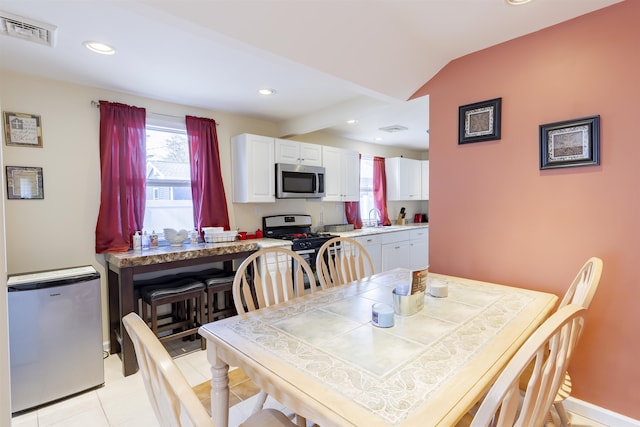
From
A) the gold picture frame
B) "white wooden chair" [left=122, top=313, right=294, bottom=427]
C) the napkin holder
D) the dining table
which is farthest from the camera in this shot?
the gold picture frame

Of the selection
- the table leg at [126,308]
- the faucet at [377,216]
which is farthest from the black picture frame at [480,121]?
the faucet at [377,216]

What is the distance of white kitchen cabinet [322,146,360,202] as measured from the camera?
436 cm

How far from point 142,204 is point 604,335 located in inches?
143

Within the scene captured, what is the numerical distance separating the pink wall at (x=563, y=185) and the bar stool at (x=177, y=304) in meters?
2.23

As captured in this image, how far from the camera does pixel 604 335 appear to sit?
6.14 ft

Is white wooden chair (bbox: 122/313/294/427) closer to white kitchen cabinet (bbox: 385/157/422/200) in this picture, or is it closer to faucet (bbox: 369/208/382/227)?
faucet (bbox: 369/208/382/227)

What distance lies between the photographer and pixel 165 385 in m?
0.67

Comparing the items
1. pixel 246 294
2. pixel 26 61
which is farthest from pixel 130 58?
pixel 246 294

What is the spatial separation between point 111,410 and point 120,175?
1875 millimetres

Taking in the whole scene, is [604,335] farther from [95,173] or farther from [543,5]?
[95,173]

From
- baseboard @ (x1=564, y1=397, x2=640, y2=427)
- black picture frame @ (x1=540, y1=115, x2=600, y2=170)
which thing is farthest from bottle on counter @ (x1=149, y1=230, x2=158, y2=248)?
baseboard @ (x1=564, y1=397, x2=640, y2=427)

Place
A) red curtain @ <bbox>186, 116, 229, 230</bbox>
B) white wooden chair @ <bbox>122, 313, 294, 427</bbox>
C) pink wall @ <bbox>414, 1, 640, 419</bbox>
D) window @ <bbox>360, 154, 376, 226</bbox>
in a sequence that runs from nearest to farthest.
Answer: white wooden chair @ <bbox>122, 313, 294, 427</bbox> → pink wall @ <bbox>414, 1, 640, 419</bbox> → red curtain @ <bbox>186, 116, 229, 230</bbox> → window @ <bbox>360, 154, 376, 226</bbox>

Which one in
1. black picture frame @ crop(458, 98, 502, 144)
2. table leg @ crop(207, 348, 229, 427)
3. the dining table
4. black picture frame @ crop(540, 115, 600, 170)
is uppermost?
black picture frame @ crop(458, 98, 502, 144)

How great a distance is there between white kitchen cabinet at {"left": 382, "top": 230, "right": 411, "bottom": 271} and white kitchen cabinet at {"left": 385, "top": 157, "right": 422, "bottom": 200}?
79cm
